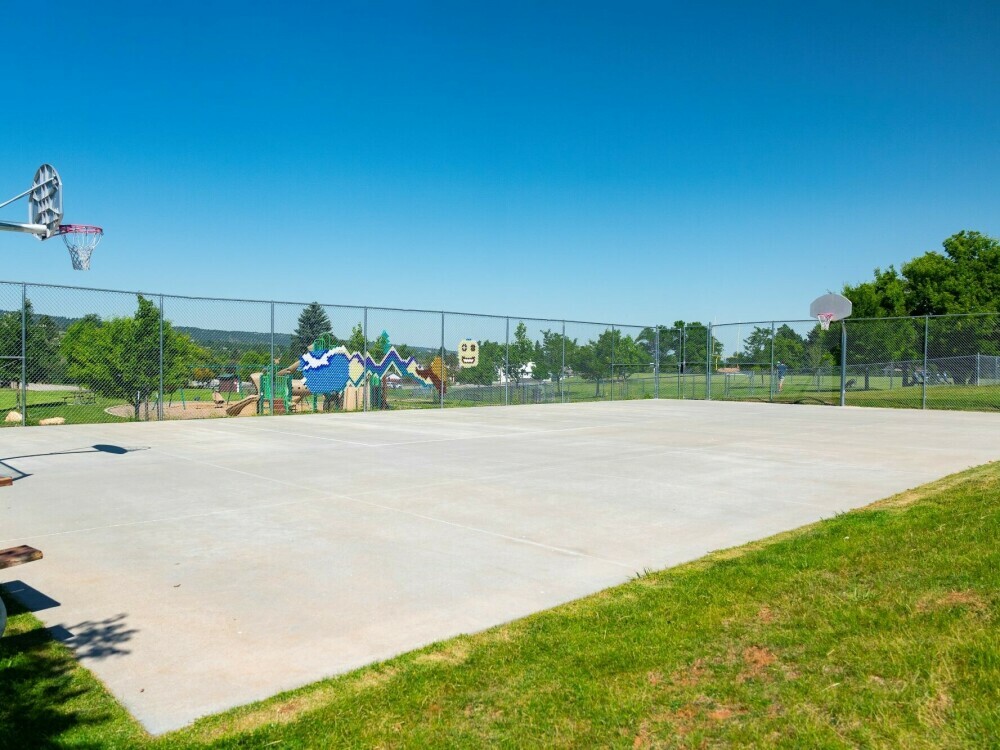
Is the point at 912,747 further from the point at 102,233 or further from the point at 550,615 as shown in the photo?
the point at 102,233

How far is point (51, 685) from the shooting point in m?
3.06

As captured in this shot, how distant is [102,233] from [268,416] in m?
8.06

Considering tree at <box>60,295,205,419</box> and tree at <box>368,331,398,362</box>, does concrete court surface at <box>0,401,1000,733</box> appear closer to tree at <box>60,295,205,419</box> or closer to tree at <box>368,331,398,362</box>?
tree at <box>60,295,205,419</box>

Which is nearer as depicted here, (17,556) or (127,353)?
(17,556)

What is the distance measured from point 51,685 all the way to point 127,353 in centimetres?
1520

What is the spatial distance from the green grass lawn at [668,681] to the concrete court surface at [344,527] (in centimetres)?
22

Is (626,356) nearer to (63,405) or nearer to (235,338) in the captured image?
(235,338)

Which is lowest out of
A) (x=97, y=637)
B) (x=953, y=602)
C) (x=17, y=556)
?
(x=97, y=637)

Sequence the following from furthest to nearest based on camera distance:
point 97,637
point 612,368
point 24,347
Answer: point 612,368 → point 24,347 → point 97,637

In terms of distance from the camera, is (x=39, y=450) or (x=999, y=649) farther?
(x=39, y=450)

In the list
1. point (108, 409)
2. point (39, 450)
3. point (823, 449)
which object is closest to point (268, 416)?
point (108, 409)

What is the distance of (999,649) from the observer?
9.49ft

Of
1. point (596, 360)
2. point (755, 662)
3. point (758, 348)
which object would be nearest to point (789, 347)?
point (758, 348)

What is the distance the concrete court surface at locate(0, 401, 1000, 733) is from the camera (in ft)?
11.8
